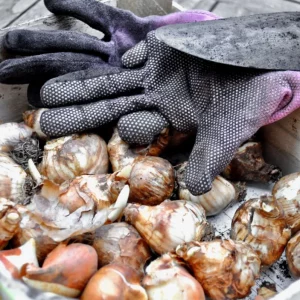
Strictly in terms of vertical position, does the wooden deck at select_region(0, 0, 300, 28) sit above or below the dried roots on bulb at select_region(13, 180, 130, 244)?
below

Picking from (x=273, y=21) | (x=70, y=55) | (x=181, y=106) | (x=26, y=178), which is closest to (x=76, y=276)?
(x=26, y=178)

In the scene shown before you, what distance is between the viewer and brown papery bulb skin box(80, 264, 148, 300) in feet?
1.85

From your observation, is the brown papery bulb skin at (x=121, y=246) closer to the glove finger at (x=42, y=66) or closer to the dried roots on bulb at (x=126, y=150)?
the dried roots on bulb at (x=126, y=150)

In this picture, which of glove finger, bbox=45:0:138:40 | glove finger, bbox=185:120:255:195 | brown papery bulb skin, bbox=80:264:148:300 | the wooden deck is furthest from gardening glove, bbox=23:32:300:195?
the wooden deck

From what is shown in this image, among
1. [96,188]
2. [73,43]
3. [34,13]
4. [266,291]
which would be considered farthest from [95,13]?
[34,13]

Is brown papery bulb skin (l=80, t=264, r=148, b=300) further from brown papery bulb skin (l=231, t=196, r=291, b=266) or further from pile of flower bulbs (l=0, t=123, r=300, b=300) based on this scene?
brown papery bulb skin (l=231, t=196, r=291, b=266)

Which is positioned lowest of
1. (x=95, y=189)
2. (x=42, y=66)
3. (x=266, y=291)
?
(x=266, y=291)

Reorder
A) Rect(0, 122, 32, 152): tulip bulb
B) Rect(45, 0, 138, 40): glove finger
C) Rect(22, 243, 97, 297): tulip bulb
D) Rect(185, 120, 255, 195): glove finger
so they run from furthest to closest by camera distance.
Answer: Rect(45, 0, 138, 40): glove finger < Rect(0, 122, 32, 152): tulip bulb < Rect(185, 120, 255, 195): glove finger < Rect(22, 243, 97, 297): tulip bulb

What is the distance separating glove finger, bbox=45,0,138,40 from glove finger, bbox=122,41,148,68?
4.0 inches

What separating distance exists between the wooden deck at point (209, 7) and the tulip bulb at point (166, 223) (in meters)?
1.24

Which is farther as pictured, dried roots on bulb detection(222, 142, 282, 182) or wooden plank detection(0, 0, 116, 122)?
wooden plank detection(0, 0, 116, 122)

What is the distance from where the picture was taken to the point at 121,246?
2.22 feet

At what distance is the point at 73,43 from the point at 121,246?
455 millimetres

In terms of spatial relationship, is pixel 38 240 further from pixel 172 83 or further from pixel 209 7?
pixel 209 7
